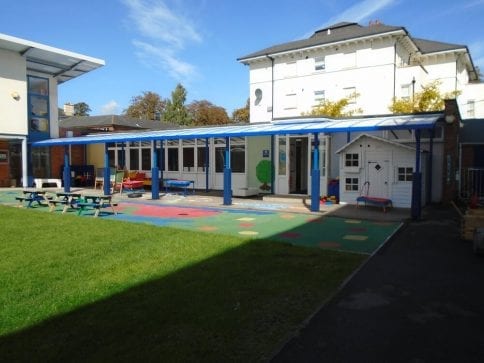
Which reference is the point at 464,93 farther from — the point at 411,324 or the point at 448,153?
the point at 411,324

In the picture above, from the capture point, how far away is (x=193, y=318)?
432 cm

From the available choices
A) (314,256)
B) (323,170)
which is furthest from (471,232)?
(323,170)

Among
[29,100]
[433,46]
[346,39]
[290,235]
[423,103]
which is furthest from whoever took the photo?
[433,46]

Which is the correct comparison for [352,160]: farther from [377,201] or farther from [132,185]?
[132,185]

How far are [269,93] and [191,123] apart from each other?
22.6m

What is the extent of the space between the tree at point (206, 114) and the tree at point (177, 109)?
1.37 m

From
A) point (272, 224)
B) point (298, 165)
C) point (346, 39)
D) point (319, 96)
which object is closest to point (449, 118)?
point (298, 165)

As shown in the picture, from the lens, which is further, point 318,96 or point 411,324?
point 318,96

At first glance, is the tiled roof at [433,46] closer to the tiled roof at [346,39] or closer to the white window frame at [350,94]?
the tiled roof at [346,39]

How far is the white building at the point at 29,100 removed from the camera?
22.2m

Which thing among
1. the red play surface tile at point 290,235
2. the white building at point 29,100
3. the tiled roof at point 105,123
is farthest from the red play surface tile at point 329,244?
the tiled roof at point 105,123

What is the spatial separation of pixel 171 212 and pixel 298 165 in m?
7.09

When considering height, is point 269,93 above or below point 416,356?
above

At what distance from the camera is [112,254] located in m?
7.12
